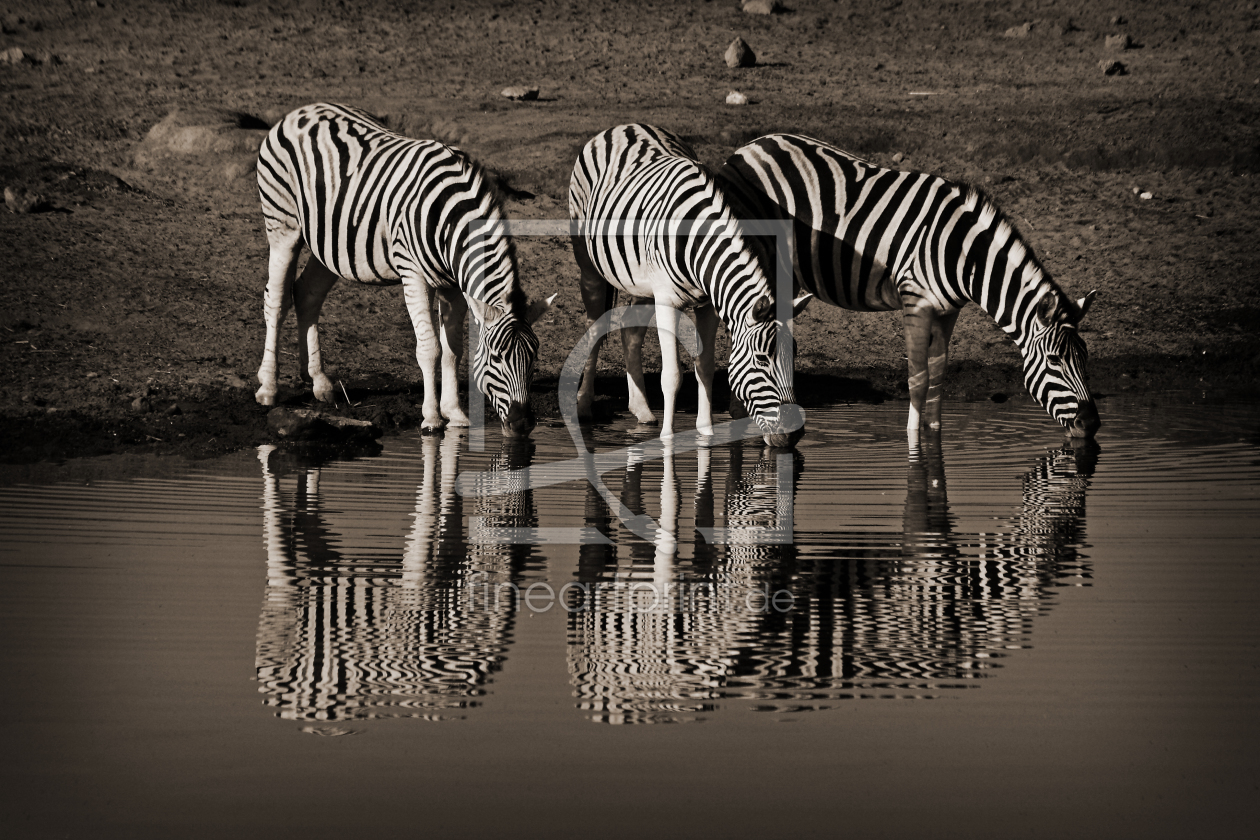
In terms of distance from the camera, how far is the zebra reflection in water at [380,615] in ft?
16.4

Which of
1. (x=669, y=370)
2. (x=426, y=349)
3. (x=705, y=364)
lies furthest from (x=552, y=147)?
(x=669, y=370)

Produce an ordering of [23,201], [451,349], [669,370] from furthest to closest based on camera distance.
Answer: [23,201] < [451,349] < [669,370]

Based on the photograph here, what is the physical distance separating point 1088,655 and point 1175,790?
118 cm

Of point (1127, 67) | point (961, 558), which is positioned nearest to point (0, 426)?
point (961, 558)

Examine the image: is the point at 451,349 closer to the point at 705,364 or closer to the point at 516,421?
the point at 516,421

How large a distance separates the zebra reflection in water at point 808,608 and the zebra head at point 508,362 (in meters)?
2.24

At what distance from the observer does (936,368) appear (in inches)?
417

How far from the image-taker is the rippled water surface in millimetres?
4152

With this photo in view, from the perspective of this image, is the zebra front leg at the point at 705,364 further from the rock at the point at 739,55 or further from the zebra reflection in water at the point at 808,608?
the rock at the point at 739,55

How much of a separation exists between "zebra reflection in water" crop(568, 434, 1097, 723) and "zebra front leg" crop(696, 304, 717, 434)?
7.29ft

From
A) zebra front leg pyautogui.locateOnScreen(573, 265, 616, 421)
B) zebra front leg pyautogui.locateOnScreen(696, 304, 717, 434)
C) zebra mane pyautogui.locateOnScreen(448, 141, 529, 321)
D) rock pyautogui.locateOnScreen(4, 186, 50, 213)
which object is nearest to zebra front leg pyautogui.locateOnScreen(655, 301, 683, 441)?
zebra front leg pyautogui.locateOnScreen(696, 304, 717, 434)

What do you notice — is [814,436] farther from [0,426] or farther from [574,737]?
[574,737]

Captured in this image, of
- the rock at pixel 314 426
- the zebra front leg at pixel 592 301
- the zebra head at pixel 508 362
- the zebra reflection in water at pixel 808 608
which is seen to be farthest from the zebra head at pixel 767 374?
the rock at pixel 314 426

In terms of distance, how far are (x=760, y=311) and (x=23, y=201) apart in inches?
397
